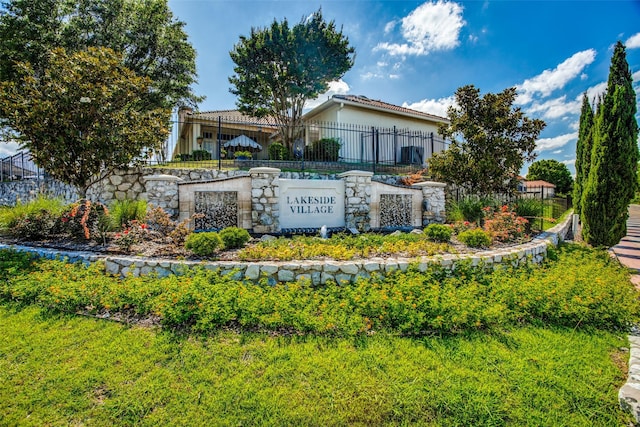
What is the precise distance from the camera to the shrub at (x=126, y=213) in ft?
21.5

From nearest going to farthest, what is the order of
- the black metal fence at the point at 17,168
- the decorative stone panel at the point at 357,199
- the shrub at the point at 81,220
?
the shrub at the point at 81,220 < the decorative stone panel at the point at 357,199 < the black metal fence at the point at 17,168

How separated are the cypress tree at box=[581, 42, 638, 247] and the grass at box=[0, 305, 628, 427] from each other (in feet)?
20.0

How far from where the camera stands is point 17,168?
14055mm

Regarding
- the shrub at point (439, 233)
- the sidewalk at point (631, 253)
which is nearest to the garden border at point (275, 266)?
the shrub at point (439, 233)

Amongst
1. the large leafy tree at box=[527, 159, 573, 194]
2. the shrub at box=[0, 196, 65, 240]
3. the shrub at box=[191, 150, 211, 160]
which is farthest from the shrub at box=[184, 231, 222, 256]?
the large leafy tree at box=[527, 159, 573, 194]

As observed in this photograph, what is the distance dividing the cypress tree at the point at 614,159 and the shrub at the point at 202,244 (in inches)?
390

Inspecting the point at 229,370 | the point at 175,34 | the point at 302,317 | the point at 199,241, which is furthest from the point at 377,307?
the point at 175,34

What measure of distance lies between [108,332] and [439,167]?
9568 millimetres

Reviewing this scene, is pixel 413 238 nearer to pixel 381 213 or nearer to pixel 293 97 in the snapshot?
pixel 381 213

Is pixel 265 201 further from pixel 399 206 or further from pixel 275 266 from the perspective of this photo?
pixel 399 206

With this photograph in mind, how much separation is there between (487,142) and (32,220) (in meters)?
12.1

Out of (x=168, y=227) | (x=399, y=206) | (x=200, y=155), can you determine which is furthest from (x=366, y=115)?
(x=168, y=227)

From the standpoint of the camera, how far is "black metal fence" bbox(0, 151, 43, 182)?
12.8m

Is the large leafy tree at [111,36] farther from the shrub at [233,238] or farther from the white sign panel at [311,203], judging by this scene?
the shrub at [233,238]
